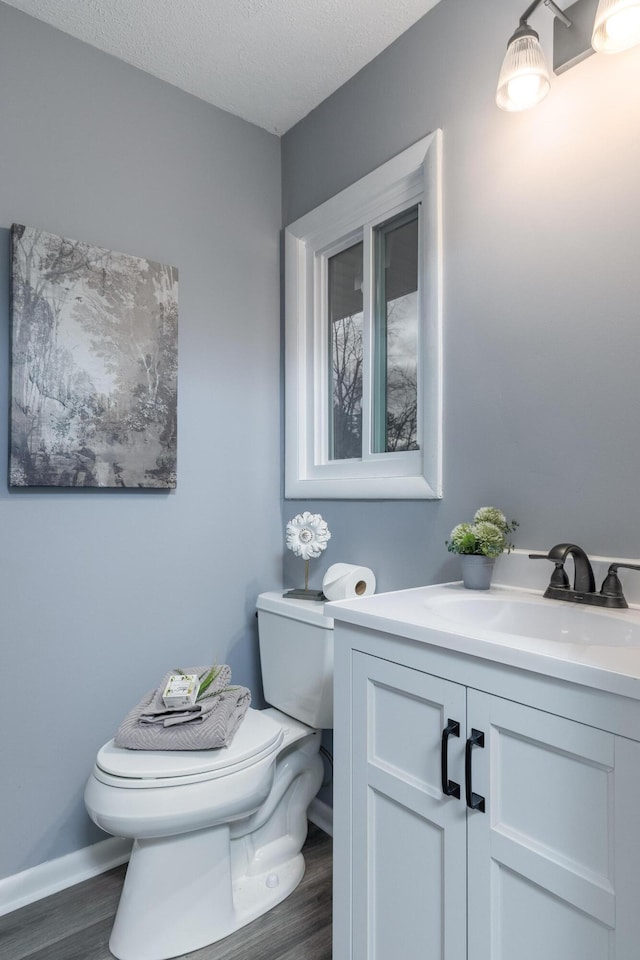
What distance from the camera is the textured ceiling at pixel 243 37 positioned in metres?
1.61

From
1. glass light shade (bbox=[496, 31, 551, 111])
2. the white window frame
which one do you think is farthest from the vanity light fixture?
the white window frame

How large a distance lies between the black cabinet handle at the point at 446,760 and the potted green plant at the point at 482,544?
0.48 metres

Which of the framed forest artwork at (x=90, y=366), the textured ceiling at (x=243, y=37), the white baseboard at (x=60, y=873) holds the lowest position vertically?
the white baseboard at (x=60, y=873)

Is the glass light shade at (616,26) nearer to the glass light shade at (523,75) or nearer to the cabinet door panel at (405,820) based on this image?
the glass light shade at (523,75)

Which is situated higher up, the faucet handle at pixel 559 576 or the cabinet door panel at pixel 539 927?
the faucet handle at pixel 559 576

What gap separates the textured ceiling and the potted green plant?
4.71 feet

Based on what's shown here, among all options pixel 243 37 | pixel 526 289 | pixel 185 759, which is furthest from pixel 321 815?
pixel 243 37

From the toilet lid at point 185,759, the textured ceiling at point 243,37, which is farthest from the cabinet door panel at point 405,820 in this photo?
the textured ceiling at point 243,37

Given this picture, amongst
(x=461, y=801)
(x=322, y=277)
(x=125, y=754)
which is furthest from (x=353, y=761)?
(x=322, y=277)

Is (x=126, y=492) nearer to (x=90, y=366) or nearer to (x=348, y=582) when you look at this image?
(x=90, y=366)

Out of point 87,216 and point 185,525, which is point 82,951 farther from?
point 87,216

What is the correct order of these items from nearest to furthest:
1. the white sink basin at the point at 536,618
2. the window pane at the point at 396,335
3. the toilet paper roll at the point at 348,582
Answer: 1. the white sink basin at the point at 536,618
2. the toilet paper roll at the point at 348,582
3. the window pane at the point at 396,335

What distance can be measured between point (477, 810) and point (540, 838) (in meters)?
0.10

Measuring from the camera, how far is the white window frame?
1591 mm
